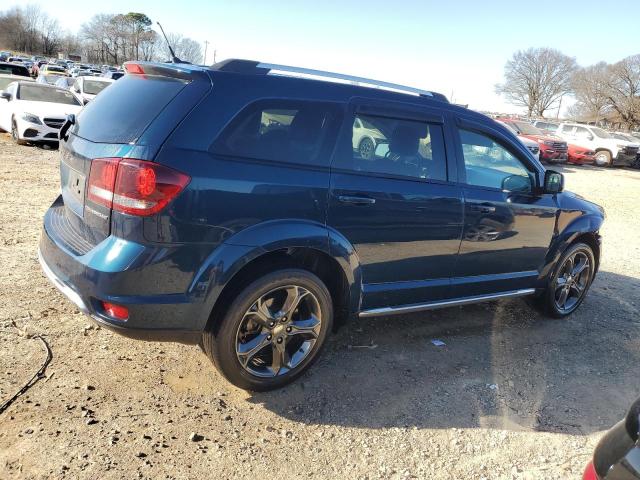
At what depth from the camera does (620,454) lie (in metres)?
1.76

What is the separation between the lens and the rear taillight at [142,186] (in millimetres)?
2592

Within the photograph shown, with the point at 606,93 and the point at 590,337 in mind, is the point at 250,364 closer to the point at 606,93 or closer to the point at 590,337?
the point at 590,337

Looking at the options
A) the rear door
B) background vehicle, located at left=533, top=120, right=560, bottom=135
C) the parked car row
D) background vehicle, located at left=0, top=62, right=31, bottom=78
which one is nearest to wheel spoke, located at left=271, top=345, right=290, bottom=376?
the rear door

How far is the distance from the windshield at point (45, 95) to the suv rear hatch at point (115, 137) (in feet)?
36.8

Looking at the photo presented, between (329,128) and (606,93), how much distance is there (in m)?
72.3

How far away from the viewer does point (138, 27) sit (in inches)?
3674

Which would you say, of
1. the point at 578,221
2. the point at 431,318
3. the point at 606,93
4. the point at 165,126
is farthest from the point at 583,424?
the point at 606,93

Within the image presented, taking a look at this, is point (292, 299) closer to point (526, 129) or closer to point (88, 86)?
point (88, 86)

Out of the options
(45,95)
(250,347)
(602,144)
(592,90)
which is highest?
(592,90)

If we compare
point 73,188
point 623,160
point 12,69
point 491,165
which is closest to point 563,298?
point 491,165

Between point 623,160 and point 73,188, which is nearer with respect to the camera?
point 73,188

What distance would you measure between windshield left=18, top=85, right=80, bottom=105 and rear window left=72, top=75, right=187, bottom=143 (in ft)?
36.6

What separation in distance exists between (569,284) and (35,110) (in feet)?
38.8

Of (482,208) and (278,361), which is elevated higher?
(482,208)
